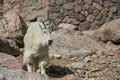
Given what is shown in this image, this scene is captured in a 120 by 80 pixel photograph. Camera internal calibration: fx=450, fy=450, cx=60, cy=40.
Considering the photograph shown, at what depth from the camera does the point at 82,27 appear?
1559 cm

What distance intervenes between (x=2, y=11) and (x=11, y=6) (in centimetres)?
38

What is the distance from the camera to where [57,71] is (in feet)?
28.7

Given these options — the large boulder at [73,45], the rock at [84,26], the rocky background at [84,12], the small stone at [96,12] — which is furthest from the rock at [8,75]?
the small stone at [96,12]

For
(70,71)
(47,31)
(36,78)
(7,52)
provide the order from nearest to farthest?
(36,78) < (47,31) < (70,71) < (7,52)

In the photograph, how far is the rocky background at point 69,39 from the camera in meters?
8.62

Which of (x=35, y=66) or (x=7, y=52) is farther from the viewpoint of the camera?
(x=7, y=52)

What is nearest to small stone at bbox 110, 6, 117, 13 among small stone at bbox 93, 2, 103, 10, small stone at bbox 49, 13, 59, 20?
small stone at bbox 93, 2, 103, 10

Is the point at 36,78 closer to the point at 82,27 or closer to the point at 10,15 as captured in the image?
the point at 10,15

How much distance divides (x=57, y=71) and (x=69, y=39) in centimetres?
351

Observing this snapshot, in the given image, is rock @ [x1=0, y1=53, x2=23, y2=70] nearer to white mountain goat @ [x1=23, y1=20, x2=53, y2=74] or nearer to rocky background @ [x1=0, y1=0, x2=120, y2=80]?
rocky background @ [x1=0, y1=0, x2=120, y2=80]

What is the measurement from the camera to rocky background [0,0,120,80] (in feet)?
28.3

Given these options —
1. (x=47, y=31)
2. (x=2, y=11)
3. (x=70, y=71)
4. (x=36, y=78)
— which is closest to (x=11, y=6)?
(x=2, y=11)

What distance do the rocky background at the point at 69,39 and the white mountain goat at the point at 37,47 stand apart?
0.32m

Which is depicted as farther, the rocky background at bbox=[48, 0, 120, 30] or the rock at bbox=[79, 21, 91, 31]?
the rock at bbox=[79, 21, 91, 31]
